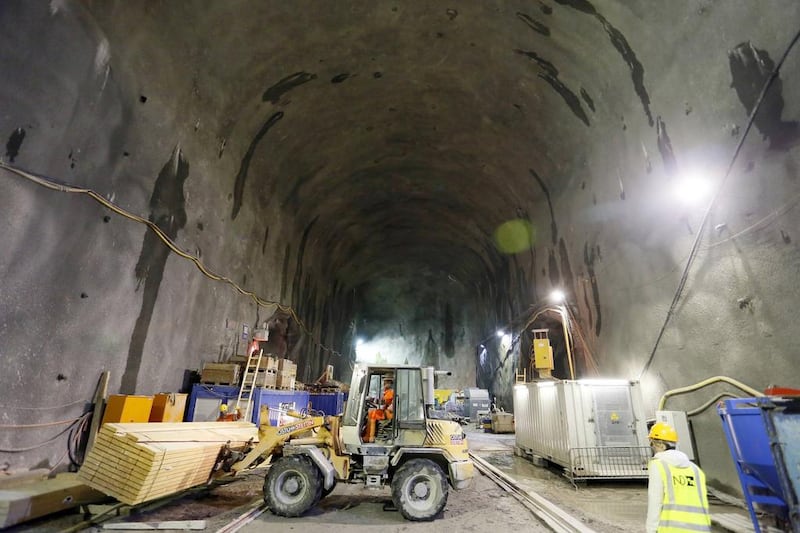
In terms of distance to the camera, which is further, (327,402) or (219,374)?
(327,402)

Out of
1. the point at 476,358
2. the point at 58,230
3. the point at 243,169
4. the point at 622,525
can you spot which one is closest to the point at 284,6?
the point at 243,169

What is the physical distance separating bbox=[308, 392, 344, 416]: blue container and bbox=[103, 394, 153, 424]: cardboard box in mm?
5948

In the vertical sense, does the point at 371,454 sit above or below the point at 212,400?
below

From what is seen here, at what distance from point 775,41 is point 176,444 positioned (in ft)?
30.6

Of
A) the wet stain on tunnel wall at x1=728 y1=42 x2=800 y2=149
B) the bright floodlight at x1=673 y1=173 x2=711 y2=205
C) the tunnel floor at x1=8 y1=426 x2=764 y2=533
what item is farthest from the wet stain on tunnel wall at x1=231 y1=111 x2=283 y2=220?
the wet stain on tunnel wall at x1=728 y1=42 x2=800 y2=149

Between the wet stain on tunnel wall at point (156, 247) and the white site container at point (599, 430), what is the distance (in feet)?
26.6

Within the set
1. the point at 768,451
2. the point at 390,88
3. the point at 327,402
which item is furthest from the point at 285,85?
the point at 768,451

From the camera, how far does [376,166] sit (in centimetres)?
1577

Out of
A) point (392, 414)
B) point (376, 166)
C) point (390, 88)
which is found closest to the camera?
point (392, 414)

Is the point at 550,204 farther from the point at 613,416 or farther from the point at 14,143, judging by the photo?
the point at 14,143

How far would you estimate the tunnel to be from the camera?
5.23m

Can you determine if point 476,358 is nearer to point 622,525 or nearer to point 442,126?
point 442,126

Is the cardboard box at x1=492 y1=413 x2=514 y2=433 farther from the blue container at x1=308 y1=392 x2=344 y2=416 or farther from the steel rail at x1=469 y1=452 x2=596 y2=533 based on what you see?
the steel rail at x1=469 y1=452 x2=596 y2=533

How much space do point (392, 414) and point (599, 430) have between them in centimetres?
435
